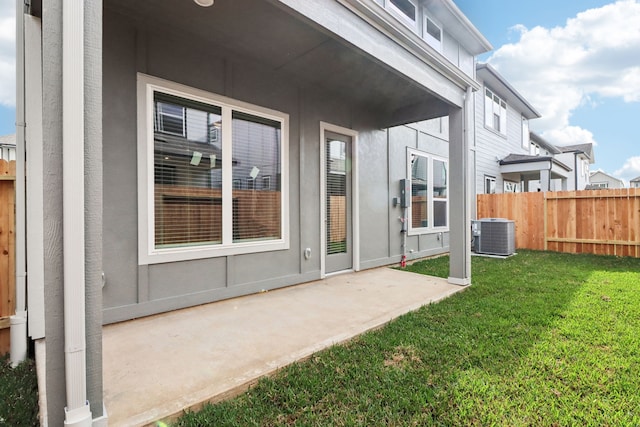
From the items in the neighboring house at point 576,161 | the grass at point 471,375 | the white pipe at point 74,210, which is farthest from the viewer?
the neighboring house at point 576,161

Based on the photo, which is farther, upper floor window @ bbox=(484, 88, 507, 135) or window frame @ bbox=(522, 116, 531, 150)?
window frame @ bbox=(522, 116, 531, 150)

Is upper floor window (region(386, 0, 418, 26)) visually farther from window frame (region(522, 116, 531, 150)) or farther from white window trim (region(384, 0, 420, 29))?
window frame (region(522, 116, 531, 150))

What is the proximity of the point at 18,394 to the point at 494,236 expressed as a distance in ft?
26.4

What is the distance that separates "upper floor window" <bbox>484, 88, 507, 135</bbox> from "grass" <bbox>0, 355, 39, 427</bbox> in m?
11.3

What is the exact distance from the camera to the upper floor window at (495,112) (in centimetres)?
986

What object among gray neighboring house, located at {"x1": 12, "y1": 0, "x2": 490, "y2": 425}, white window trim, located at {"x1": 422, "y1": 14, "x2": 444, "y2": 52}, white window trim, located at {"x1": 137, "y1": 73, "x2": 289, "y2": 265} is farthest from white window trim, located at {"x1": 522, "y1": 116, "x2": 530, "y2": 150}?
white window trim, located at {"x1": 137, "y1": 73, "x2": 289, "y2": 265}

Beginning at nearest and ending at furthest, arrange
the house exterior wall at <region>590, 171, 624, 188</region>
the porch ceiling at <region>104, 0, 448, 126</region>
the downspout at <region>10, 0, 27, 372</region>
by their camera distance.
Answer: the downspout at <region>10, 0, 27, 372</region>
the porch ceiling at <region>104, 0, 448, 126</region>
the house exterior wall at <region>590, 171, 624, 188</region>

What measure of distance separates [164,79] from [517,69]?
24359 mm

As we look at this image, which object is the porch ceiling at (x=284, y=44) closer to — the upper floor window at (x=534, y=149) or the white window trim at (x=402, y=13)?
the white window trim at (x=402, y=13)

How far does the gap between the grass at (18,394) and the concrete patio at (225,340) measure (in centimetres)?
38

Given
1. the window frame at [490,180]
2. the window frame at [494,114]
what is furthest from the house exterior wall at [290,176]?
the window frame at [494,114]

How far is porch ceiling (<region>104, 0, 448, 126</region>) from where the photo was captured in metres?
2.77

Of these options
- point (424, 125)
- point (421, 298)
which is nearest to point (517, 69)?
point (424, 125)

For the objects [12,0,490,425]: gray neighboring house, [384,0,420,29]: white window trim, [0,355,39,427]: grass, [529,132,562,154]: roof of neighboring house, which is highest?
[384,0,420,29]: white window trim
